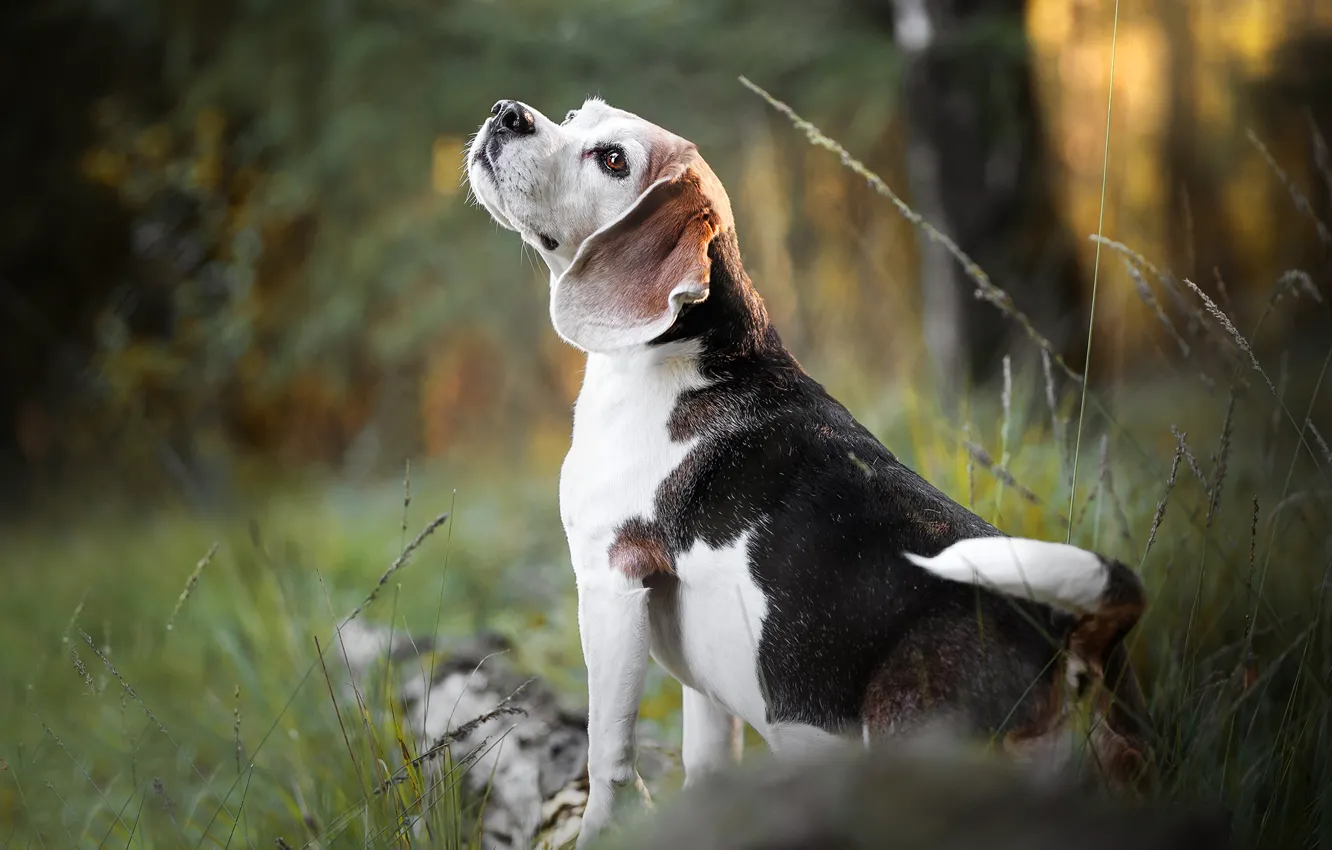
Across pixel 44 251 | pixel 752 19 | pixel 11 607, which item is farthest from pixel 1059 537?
pixel 44 251

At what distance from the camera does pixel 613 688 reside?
2.04 meters

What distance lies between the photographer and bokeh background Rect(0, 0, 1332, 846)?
348 centimetres

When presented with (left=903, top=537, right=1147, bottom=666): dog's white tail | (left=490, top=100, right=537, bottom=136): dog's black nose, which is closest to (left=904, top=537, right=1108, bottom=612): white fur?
(left=903, top=537, right=1147, bottom=666): dog's white tail

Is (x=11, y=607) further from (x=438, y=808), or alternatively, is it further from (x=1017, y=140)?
(x=1017, y=140)

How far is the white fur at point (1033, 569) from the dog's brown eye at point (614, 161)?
3.69 ft

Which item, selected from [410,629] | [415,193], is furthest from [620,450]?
[415,193]

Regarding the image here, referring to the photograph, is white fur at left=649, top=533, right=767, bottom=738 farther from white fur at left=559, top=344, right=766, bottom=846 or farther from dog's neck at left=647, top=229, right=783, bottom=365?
dog's neck at left=647, top=229, right=783, bottom=365

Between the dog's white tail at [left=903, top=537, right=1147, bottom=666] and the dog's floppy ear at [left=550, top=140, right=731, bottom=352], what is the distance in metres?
0.73

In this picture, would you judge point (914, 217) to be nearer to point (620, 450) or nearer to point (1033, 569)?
point (620, 450)

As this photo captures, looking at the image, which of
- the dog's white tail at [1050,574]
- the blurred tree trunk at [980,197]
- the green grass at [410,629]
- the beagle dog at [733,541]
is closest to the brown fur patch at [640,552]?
the beagle dog at [733,541]

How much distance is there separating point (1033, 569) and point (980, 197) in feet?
12.7

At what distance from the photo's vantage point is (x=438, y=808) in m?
2.05

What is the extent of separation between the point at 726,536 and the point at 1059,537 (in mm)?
1388

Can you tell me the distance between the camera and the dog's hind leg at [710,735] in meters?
2.30
